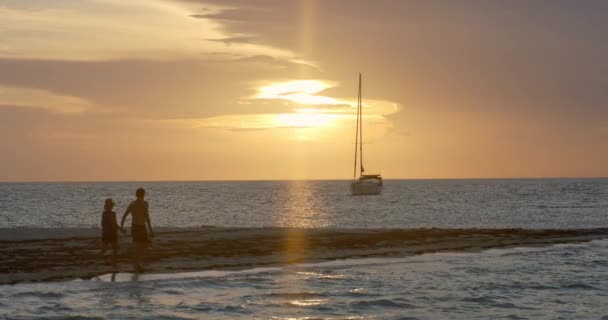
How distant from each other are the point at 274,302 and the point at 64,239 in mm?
17092

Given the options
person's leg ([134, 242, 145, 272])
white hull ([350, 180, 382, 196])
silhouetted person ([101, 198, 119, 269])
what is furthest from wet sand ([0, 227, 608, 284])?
white hull ([350, 180, 382, 196])

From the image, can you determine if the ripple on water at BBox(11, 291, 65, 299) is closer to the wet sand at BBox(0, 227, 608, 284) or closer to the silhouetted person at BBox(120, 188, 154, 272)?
the wet sand at BBox(0, 227, 608, 284)

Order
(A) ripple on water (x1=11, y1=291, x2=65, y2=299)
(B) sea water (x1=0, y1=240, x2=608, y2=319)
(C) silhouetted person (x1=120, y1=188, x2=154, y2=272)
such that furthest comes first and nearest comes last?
(C) silhouetted person (x1=120, y1=188, x2=154, y2=272) < (A) ripple on water (x1=11, y1=291, x2=65, y2=299) < (B) sea water (x1=0, y1=240, x2=608, y2=319)

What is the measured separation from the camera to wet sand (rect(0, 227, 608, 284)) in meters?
25.6

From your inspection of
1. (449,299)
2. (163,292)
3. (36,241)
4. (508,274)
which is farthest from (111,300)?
(36,241)

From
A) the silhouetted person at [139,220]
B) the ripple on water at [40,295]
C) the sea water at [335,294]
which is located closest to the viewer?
the sea water at [335,294]

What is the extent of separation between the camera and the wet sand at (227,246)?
25.6 metres

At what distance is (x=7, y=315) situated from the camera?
17.9m

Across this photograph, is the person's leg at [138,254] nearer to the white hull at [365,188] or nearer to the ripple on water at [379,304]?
the ripple on water at [379,304]

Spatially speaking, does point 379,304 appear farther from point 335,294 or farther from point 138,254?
point 138,254

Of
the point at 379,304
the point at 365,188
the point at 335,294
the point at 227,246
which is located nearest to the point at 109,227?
the point at 335,294

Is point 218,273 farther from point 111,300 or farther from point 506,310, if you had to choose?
point 506,310

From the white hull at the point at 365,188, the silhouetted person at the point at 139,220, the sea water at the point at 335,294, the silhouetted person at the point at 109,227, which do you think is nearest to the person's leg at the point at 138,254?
the silhouetted person at the point at 139,220

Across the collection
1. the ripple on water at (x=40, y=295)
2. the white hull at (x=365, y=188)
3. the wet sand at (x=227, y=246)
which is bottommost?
the ripple on water at (x=40, y=295)
